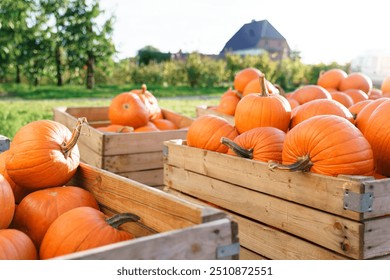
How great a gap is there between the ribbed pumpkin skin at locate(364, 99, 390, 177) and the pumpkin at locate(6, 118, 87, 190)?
149 centimetres

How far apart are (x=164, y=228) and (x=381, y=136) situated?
1.38 metres

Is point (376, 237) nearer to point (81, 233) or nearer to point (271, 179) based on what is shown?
point (271, 179)

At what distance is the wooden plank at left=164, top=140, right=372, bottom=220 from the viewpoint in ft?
6.86

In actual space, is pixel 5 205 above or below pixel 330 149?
below

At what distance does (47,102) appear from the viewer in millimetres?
11297

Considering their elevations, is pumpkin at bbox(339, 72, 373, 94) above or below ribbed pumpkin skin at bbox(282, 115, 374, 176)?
above

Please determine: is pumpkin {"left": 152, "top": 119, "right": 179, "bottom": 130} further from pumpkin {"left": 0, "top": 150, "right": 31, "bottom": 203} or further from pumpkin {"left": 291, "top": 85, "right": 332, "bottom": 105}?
pumpkin {"left": 0, "top": 150, "right": 31, "bottom": 203}

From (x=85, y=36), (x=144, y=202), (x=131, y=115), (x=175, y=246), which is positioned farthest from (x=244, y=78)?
(x=85, y=36)

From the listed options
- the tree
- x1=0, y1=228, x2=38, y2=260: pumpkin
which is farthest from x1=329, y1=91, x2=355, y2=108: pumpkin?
the tree

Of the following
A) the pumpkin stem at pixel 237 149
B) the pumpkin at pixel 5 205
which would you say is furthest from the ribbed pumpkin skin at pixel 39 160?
the pumpkin stem at pixel 237 149

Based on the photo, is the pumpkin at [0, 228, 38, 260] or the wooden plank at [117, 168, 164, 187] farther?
the wooden plank at [117, 168, 164, 187]
